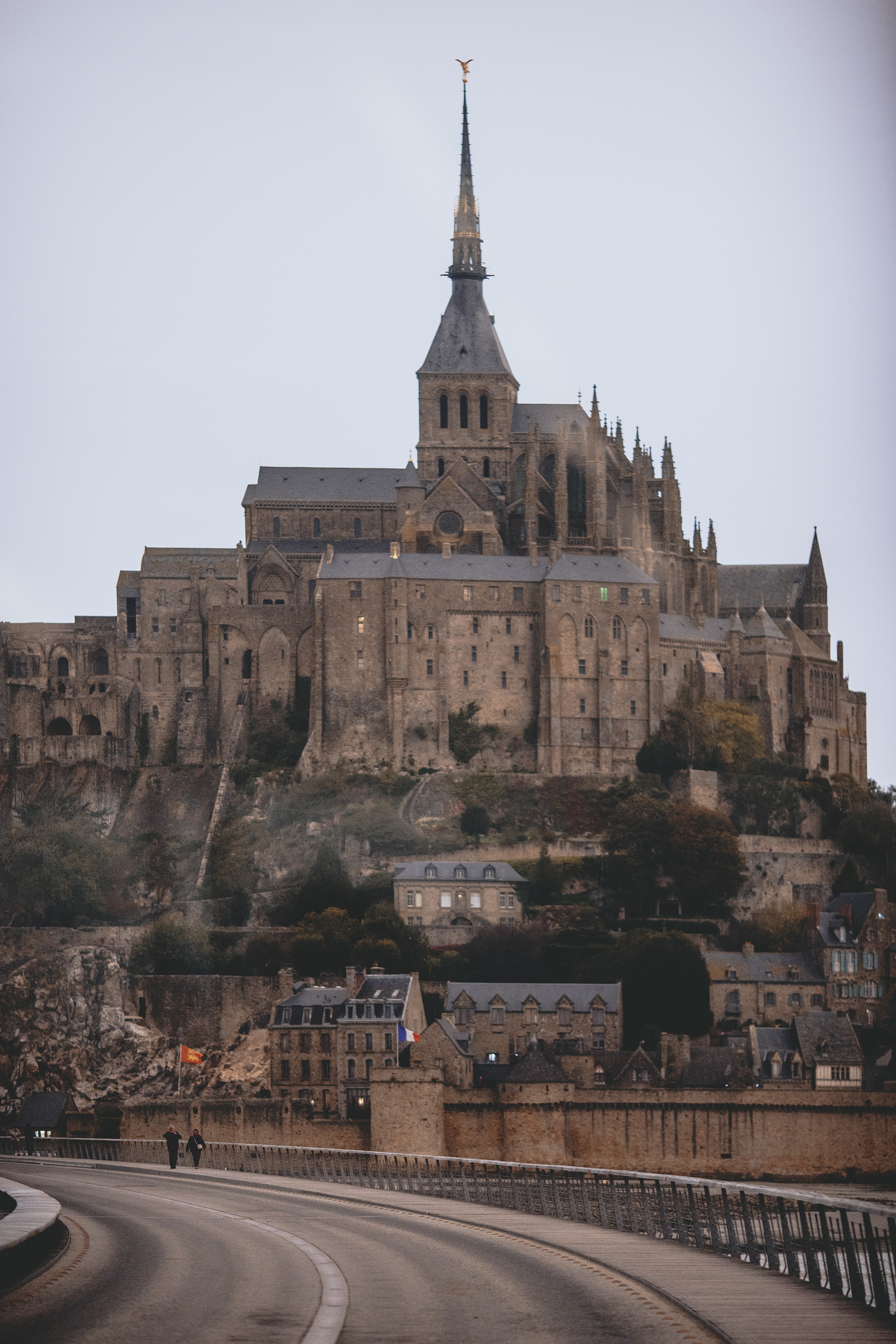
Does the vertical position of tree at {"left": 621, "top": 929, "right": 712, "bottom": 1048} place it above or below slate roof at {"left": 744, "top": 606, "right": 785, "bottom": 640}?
below

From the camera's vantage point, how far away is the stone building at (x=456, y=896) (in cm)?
7381

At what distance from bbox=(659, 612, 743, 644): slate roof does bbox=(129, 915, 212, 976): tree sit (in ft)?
81.2

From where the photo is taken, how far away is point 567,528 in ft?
300

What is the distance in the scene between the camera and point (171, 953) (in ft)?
239

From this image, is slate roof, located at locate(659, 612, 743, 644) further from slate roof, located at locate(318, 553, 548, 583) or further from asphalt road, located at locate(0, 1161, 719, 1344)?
asphalt road, located at locate(0, 1161, 719, 1344)

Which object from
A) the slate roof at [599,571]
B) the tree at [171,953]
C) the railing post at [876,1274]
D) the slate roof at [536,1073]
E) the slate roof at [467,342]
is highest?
the slate roof at [467,342]

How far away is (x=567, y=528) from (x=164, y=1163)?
1949 inches

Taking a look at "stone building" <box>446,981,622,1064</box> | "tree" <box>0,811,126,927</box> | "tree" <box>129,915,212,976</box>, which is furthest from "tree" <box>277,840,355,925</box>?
"stone building" <box>446,981,622,1064</box>

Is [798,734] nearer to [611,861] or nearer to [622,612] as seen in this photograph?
[622,612]

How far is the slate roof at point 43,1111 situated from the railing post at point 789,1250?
41742 mm

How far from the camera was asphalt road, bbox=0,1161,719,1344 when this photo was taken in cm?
1588

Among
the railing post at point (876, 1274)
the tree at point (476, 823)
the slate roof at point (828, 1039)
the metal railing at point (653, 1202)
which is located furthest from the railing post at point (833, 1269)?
the tree at point (476, 823)

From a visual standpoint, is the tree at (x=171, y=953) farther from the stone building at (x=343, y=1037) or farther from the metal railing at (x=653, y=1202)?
the metal railing at (x=653, y=1202)

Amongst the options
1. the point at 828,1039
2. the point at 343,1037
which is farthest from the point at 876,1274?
the point at 828,1039
